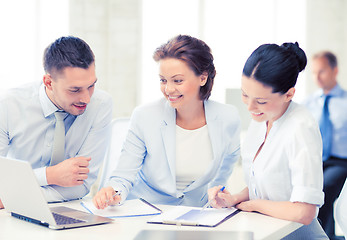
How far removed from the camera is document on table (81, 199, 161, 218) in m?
1.85

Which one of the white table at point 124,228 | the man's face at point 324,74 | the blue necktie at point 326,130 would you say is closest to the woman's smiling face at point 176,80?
the white table at point 124,228

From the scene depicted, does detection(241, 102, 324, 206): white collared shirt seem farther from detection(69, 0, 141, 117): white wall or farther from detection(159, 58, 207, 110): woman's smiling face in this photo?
detection(69, 0, 141, 117): white wall

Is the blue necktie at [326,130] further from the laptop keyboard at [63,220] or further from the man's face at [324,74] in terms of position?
the laptop keyboard at [63,220]

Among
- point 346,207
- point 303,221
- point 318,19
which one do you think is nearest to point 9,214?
point 303,221

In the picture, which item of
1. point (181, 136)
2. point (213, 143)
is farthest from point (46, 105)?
point (213, 143)

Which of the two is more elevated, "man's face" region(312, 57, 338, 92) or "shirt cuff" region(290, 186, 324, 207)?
"man's face" region(312, 57, 338, 92)

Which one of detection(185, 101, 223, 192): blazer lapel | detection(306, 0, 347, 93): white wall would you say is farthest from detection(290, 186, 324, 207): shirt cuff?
detection(306, 0, 347, 93): white wall

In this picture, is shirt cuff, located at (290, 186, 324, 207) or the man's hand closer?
shirt cuff, located at (290, 186, 324, 207)

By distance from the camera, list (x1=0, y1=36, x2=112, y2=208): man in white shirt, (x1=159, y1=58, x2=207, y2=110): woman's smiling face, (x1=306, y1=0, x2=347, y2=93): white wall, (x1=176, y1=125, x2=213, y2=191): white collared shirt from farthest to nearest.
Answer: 1. (x1=306, y1=0, x2=347, y2=93): white wall
2. (x1=176, y1=125, x2=213, y2=191): white collared shirt
3. (x1=159, y1=58, x2=207, y2=110): woman's smiling face
4. (x1=0, y1=36, x2=112, y2=208): man in white shirt

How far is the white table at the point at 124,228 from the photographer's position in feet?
5.16

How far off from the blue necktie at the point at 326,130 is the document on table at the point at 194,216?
2.68m

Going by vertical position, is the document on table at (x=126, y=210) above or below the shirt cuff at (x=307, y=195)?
below

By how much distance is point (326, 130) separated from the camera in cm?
440

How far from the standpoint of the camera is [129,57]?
5.11 meters
